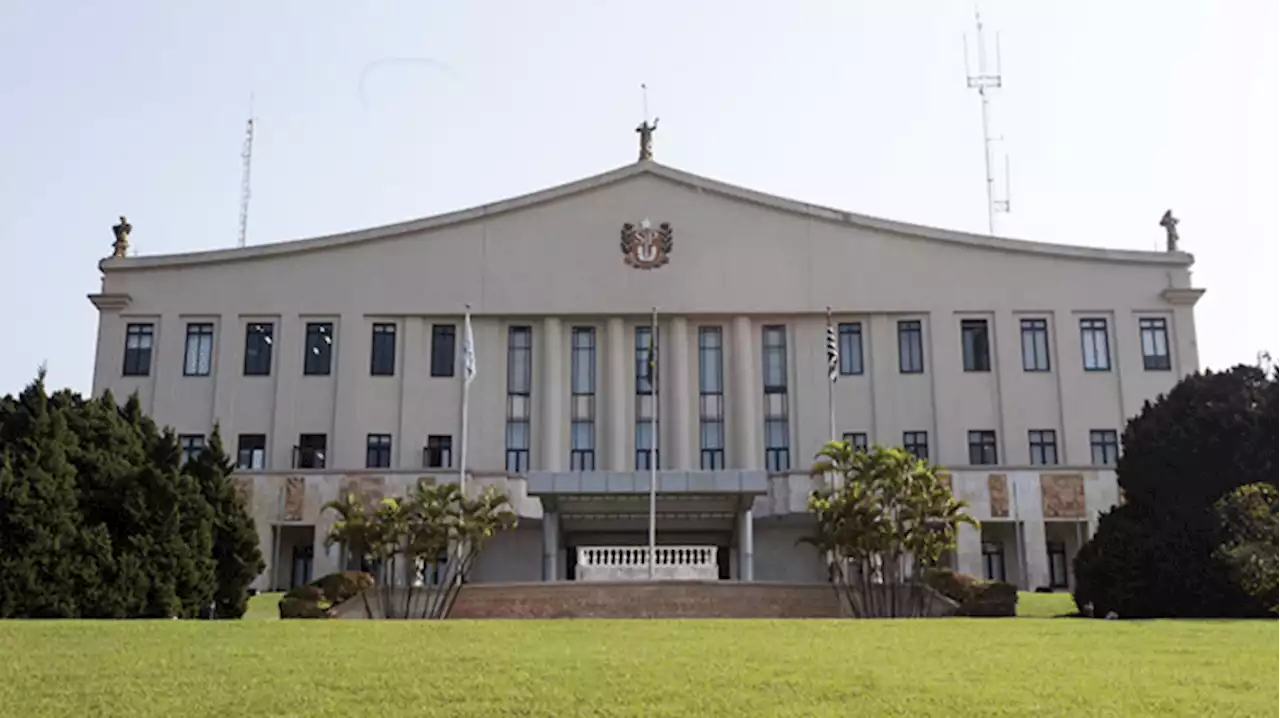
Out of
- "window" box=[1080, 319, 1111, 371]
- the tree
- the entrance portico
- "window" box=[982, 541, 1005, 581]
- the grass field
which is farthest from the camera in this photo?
"window" box=[1080, 319, 1111, 371]

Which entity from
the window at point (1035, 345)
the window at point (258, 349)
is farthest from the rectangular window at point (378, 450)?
the window at point (1035, 345)

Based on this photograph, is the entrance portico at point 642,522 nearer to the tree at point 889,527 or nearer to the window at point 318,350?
the tree at point 889,527

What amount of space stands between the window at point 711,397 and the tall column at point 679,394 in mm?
496

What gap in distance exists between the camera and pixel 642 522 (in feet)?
129

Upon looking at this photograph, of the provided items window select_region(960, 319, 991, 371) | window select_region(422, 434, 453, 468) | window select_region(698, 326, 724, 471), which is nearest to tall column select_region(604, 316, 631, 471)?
window select_region(698, 326, 724, 471)

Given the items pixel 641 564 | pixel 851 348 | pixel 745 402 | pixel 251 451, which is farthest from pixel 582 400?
pixel 641 564

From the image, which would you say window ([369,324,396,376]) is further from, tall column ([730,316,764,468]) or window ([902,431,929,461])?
window ([902,431,929,461])

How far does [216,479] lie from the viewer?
26.8 metres

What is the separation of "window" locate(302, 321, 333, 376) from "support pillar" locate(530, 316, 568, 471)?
273 inches

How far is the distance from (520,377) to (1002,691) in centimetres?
3200

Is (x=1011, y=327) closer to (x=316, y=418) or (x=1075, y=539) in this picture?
(x=1075, y=539)

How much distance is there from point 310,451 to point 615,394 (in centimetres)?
989

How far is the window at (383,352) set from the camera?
141 ft

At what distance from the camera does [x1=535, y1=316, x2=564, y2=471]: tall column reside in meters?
42.2
